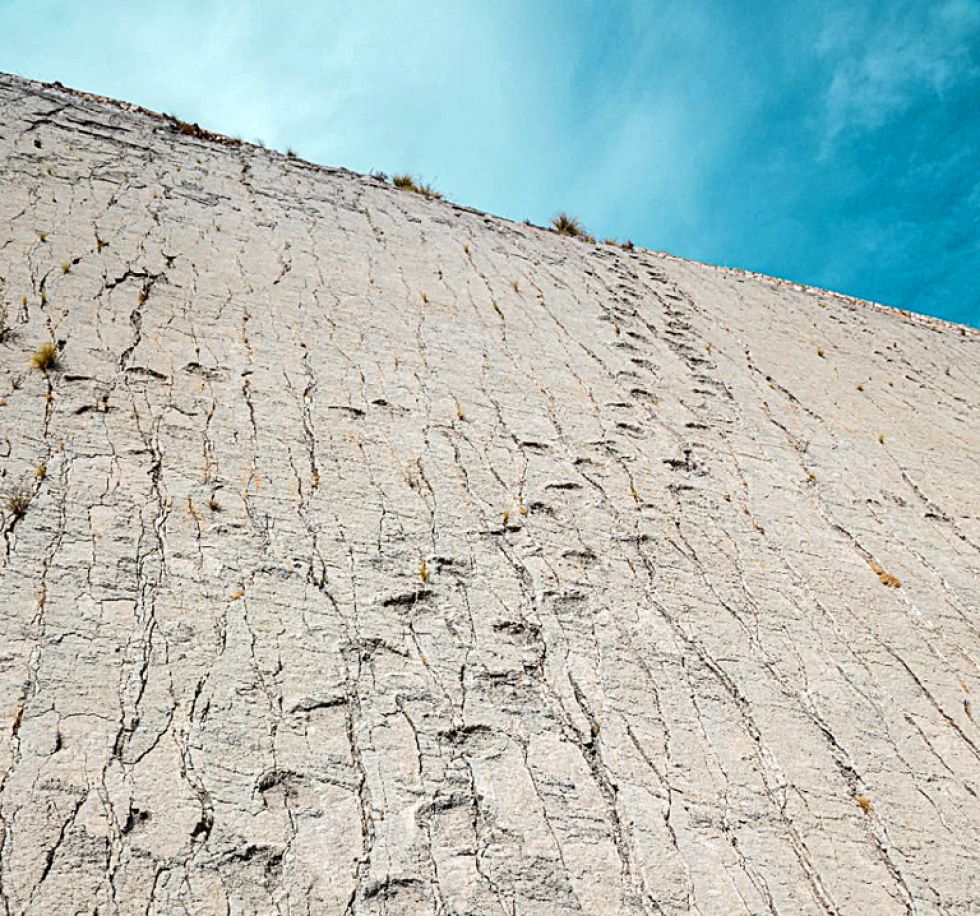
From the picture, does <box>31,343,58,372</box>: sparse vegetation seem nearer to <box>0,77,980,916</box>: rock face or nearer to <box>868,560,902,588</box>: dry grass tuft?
<box>0,77,980,916</box>: rock face

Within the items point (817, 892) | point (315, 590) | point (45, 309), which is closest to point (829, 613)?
point (817, 892)

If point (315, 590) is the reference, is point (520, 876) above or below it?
below

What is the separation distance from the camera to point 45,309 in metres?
3.86

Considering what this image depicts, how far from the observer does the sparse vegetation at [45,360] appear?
346 cm

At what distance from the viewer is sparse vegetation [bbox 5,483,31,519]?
2754 millimetres

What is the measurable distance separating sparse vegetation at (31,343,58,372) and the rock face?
14 mm

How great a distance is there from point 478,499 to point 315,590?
0.93 meters

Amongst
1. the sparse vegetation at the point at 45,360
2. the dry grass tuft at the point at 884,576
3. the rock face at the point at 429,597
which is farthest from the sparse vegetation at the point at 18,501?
the dry grass tuft at the point at 884,576

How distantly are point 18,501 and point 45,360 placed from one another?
0.92 meters

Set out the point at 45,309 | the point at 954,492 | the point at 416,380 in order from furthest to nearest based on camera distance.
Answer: the point at 954,492
the point at 416,380
the point at 45,309

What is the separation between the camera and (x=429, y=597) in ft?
9.78

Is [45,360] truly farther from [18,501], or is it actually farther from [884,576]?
[884,576]

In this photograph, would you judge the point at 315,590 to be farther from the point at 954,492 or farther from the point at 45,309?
the point at 954,492

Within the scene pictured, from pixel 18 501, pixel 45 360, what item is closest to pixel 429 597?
pixel 18 501
